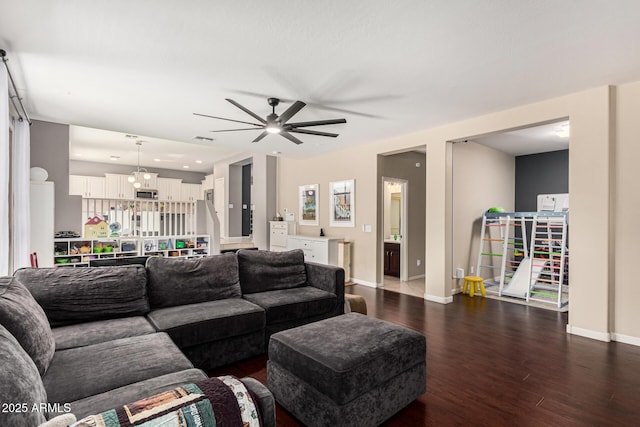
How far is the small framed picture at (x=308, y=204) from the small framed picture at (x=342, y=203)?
462 mm

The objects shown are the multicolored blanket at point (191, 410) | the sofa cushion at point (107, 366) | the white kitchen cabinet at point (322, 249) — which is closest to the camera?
the multicolored blanket at point (191, 410)

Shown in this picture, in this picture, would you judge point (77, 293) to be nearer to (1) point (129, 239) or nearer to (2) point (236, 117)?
(1) point (129, 239)

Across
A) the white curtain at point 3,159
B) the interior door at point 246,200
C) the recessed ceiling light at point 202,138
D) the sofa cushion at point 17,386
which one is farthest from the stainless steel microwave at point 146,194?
the sofa cushion at point 17,386

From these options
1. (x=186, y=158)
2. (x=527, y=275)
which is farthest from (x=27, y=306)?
(x=186, y=158)

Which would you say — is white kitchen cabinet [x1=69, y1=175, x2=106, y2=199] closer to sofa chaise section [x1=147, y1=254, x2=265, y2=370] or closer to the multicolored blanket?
sofa chaise section [x1=147, y1=254, x2=265, y2=370]

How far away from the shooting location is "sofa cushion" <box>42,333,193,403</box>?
57.4 inches

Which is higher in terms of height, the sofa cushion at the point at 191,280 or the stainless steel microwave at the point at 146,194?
the stainless steel microwave at the point at 146,194

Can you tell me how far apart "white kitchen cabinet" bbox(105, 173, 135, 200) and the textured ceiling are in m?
5.81

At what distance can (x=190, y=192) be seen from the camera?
10898 mm

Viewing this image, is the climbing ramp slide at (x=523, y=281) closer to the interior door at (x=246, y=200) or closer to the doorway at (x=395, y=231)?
the doorway at (x=395, y=231)

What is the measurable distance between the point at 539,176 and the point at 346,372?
6.81 metres

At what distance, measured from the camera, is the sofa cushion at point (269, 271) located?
3.36 meters

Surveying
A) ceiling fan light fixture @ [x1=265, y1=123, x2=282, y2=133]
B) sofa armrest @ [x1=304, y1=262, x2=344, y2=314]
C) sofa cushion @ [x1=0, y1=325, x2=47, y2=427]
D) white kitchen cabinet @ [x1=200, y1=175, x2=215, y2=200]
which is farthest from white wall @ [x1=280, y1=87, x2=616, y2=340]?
white kitchen cabinet @ [x1=200, y1=175, x2=215, y2=200]

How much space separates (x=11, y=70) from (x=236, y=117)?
2.26 metres
